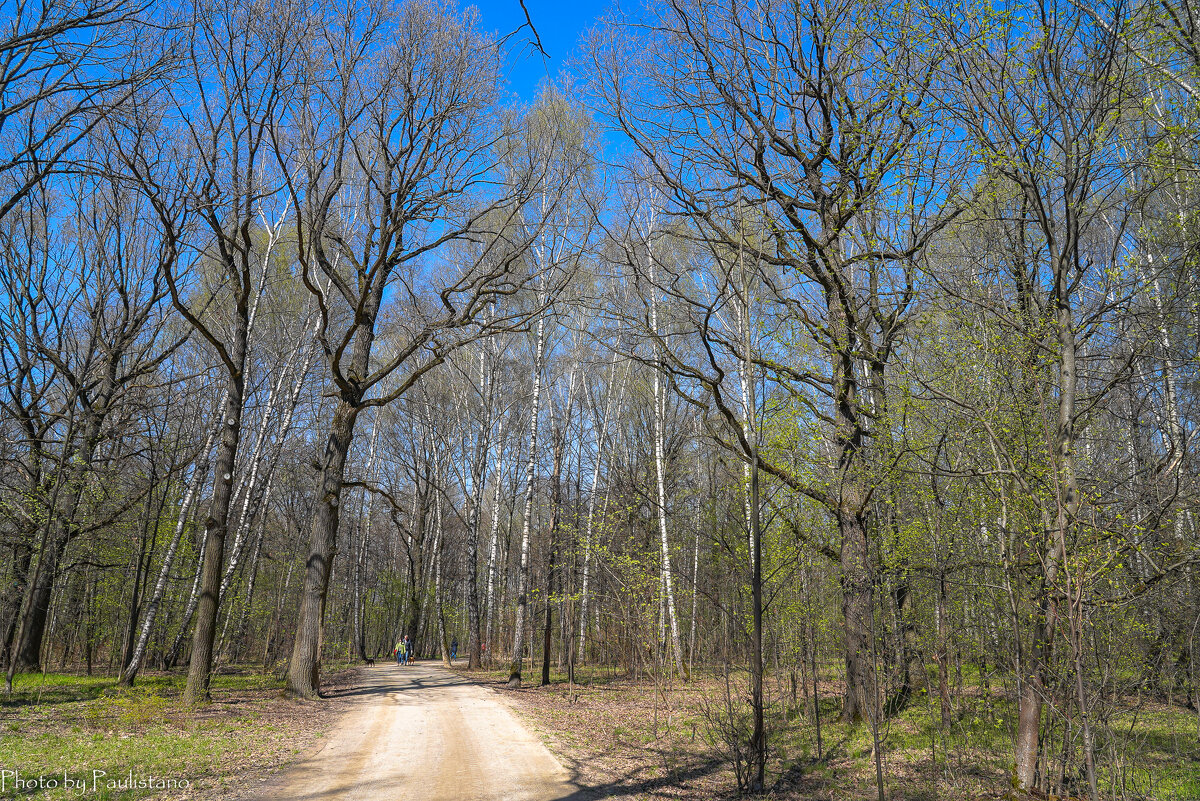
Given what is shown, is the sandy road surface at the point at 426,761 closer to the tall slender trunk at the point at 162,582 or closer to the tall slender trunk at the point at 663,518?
the tall slender trunk at the point at 162,582

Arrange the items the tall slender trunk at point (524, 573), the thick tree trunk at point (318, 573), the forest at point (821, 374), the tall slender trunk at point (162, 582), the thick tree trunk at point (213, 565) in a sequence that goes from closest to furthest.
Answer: the forest at point (821, 374), the thick tree trunk at point (213, 565), the tall slender trunk at point (162, 582), the thick tree trunk at point (318, 573), the tall slender trunk at point (524, 573)

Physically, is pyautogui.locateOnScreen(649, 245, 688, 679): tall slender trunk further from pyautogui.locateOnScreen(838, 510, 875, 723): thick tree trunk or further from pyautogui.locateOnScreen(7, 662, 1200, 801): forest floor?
pyautogui.locateOnScreen(838, 510, 875, 723): thick tree trunk

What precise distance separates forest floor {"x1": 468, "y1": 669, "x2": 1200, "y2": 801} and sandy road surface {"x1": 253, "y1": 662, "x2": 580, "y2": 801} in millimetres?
416

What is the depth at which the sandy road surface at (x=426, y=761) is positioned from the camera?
552 centimetres

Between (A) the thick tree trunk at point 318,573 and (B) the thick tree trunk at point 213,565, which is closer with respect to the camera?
(B) the thick tree trunk at point 213,565

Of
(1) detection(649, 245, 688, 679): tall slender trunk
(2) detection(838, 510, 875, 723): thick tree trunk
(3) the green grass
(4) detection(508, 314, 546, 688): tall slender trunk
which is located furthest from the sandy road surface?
(1) detection(649, 245, 688, 679): tall slender trunk

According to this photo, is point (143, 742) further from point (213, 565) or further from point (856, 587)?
point (856, 587)

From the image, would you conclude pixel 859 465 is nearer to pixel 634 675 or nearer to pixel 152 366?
pixel 634 675

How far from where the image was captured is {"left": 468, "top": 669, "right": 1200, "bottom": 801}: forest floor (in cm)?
600

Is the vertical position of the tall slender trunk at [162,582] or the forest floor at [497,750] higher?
the tall slender trunk at [162,582]

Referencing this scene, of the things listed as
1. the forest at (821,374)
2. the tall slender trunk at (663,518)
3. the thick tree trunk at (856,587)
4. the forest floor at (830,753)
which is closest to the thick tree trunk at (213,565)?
the forest at (821,374)

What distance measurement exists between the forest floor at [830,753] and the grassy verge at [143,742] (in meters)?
3.26

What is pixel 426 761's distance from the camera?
21.8 feet

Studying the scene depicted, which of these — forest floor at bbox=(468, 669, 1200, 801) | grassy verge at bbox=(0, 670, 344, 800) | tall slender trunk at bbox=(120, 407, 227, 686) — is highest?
tall slender trunk at bbox=(120, 407, 227, 686)
